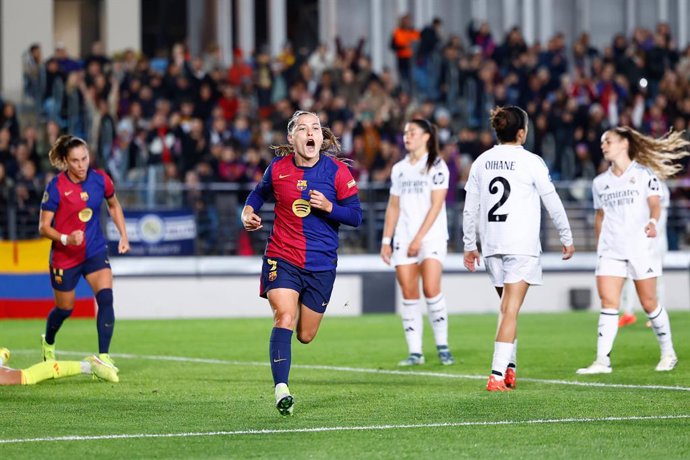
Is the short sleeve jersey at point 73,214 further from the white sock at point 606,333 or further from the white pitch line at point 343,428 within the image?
the white sock at point 606,333

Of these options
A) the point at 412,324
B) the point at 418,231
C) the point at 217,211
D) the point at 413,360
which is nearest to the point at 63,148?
the point at 418,231

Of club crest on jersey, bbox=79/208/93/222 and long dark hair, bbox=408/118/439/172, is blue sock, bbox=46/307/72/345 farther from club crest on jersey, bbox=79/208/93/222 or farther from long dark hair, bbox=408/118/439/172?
long dark hair, bbox=408/118/439/172

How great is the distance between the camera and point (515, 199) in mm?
10891

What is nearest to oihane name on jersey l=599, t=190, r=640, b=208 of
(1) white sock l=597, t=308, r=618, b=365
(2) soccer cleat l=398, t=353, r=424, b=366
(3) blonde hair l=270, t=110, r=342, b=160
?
(1) white sock l=597, t=308, r=618, b=365

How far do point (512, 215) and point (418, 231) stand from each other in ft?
8.33

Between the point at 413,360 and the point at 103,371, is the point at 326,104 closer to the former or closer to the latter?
the point at 413,360

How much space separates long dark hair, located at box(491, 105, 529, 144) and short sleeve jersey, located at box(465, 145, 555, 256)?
10 centimetres

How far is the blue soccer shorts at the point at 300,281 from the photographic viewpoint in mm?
9539

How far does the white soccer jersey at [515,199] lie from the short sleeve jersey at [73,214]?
3816mm

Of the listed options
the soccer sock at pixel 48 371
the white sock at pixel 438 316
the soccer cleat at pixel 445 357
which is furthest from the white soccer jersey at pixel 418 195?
the soccer sock at pixel 48 371

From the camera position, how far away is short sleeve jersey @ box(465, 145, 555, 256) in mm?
10867

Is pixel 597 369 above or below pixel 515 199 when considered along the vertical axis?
below

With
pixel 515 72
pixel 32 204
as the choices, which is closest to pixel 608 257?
pixel 32 204

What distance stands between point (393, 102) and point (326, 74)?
1.48 metres
